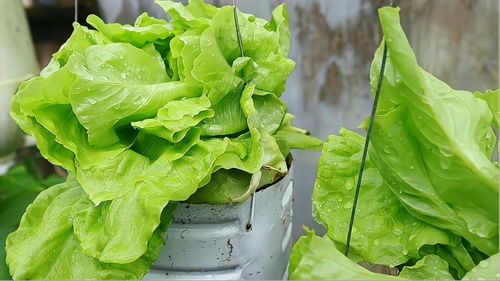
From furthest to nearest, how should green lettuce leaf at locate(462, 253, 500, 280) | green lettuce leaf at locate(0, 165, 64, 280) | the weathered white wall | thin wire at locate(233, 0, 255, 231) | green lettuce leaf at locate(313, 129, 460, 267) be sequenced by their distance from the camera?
the weathered white wall < green lettuce leaf at locate(0, 165, 64, 280) < thin wire at locate(233, 0, 255, 231) < green lettuce leaf at locate(313, 129, 460, 267) < green lettuce leaf at locate(462, 253, 500, 280)

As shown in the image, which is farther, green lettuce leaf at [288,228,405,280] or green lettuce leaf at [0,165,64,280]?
green lettuce leaf at [0,165,64,280]

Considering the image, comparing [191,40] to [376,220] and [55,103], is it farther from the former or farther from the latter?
[376,220]

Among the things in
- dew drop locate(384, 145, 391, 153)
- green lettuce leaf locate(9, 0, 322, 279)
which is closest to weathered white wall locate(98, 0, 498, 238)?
green lettuce leaf locate(9, 0, 322, 279)

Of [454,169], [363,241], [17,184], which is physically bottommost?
[17,184]

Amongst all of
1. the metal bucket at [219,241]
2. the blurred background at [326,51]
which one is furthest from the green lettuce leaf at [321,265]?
the blurred background at [326,51]

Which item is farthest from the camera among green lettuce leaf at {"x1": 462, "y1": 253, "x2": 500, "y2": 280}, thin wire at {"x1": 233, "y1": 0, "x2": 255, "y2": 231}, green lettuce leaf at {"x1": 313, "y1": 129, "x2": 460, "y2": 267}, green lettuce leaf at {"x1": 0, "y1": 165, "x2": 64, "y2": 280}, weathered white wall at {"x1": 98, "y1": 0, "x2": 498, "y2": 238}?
weathered white wall at {"x1": 98, "y1": 0, "x2": 498, "y2": 238}

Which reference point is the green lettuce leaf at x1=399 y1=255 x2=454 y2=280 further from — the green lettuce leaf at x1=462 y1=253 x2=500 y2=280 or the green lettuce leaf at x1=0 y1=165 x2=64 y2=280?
the green lettuce leaf at x1=0 y1=165 x2=64 y2=280

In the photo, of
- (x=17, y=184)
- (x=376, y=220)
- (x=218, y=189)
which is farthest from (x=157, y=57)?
(x=17, y=184)

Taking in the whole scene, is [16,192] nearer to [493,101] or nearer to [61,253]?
[61,253]
